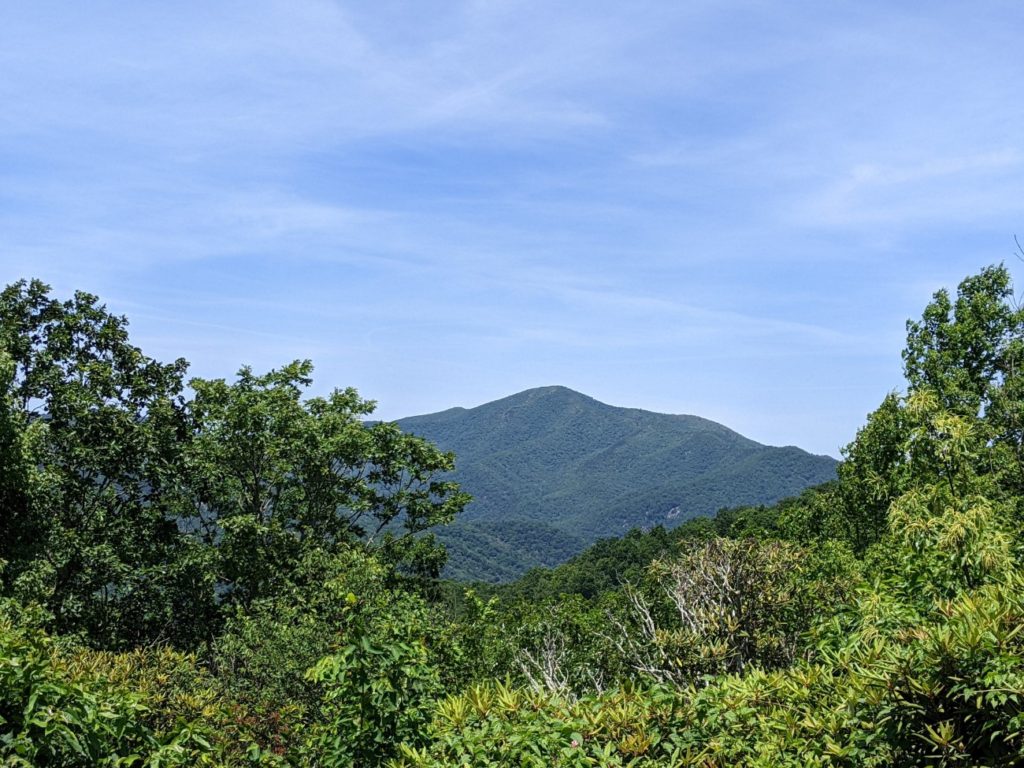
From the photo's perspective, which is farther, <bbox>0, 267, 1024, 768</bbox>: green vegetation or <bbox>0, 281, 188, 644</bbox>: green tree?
<bbox>0, 281, 188, 644</bbox>: green tree

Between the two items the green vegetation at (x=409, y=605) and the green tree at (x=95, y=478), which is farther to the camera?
the green tree at (x=95, y=478)

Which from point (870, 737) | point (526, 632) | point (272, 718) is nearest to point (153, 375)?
point (526, 632)

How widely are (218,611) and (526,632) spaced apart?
8.45 meters

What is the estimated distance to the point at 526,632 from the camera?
866 inches

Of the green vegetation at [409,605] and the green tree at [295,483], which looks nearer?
the green vegetation at [409,605]

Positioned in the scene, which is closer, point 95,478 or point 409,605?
point 409,605

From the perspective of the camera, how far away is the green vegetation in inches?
171

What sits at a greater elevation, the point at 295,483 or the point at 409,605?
the point at 295,483

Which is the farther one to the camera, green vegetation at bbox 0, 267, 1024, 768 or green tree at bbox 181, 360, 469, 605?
green tree at bbox 181, 360, 469, 605

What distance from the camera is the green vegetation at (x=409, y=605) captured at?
4344mm

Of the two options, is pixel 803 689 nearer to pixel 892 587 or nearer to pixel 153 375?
pixel 892 587

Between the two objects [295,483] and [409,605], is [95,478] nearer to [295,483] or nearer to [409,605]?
[295,483]

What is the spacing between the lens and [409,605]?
14.2 metres

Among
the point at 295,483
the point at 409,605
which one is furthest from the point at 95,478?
the point at 409,605
